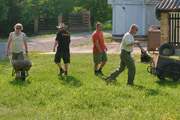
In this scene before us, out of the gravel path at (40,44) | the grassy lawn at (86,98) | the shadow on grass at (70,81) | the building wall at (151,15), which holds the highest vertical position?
the building wall at (151,15)

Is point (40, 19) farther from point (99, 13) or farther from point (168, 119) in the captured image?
point (168, 119)

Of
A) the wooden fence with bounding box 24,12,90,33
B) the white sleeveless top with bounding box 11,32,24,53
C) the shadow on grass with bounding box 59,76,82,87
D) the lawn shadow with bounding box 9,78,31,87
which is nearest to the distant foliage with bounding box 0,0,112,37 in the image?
the wooden fence with bounding box 24,12,90,33

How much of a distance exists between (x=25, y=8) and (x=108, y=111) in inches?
1225

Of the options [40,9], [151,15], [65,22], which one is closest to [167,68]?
[151,15]

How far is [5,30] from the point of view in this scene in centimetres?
3831

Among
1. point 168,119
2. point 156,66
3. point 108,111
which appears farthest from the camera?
point 156,66

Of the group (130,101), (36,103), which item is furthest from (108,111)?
(36,103)

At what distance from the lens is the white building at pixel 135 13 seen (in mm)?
28812

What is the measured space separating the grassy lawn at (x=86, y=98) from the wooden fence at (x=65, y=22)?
28.4 m

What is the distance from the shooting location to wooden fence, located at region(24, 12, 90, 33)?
41.0 metres

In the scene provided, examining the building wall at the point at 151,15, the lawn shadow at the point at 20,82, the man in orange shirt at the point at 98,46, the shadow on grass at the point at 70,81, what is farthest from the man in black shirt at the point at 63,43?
the building wall at the point at 151,15

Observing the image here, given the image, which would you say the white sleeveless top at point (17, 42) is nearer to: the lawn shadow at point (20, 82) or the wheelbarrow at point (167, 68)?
the lawn shadow at point (20, 82)

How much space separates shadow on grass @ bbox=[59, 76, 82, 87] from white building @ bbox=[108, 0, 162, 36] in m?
17.5

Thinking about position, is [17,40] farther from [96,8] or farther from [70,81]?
[96,8]
